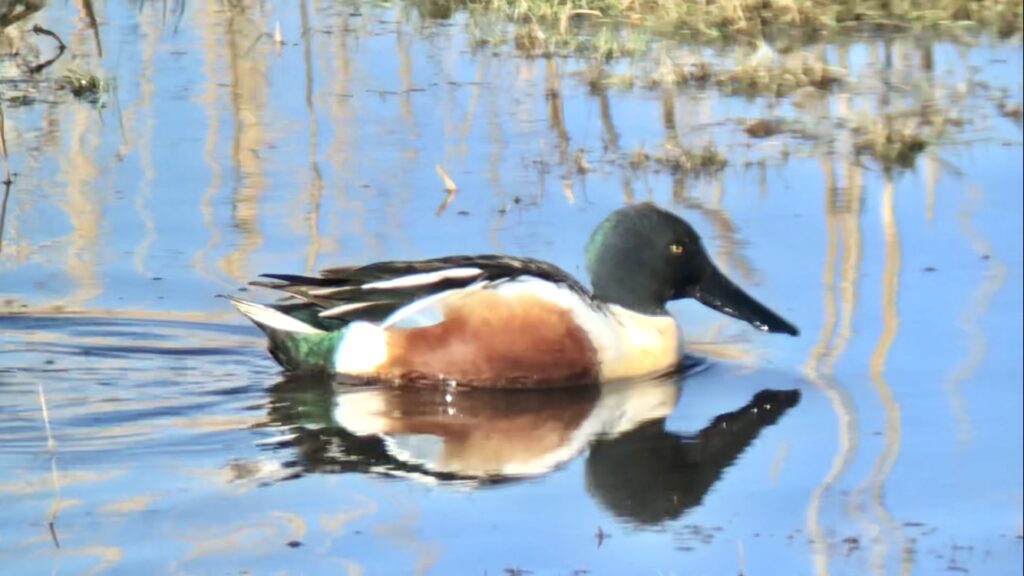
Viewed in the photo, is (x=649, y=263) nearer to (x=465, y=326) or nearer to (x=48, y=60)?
(x=465, y=326)

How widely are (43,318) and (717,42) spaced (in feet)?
16.9

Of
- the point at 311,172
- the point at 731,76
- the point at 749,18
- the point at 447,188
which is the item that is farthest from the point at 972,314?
the point at 749,18

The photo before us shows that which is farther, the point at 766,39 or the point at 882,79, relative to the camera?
the point at 766,39

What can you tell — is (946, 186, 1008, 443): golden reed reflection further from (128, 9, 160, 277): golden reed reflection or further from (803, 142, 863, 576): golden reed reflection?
(128, 9, 160, 277): golden reed reflection

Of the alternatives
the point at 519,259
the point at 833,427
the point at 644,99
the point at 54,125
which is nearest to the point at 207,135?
the point at 54,125

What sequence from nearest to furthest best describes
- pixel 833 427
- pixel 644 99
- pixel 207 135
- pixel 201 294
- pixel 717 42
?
pixel 833 427, pixel 201 294, pixel 207 135, pixel 644 99, pixel 717 42

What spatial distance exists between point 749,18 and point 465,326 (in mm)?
5270

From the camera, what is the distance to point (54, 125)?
955 cm

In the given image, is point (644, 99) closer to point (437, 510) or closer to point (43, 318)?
point (43, 318)

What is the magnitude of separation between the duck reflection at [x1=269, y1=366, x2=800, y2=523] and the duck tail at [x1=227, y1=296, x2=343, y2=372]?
62mm

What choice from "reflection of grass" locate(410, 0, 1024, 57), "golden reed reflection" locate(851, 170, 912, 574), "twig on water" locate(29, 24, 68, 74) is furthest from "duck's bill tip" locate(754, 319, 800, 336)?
"twig on water" locate(29, 24, 68, 74)

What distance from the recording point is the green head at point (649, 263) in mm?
7184

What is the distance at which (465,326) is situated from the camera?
6824 millimetres

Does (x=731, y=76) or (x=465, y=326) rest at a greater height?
(x=731, y=76)
